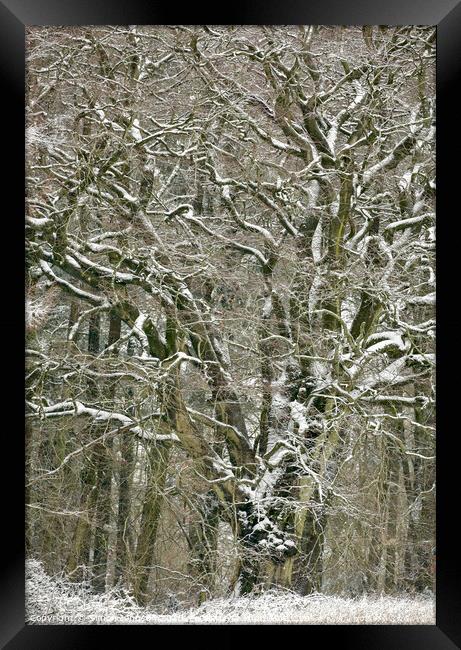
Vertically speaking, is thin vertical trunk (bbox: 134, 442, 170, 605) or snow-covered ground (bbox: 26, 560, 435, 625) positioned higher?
thin vertical trunk (bbox: 134, 442, 170, 605)

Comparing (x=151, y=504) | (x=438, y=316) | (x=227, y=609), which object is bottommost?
(x=227, y=609)

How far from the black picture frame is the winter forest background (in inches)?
8.3

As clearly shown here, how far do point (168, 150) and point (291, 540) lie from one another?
1780 millimetres

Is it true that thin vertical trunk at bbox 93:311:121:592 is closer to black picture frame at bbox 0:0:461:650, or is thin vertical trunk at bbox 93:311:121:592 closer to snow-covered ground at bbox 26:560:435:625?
snow-covered ground at bbox 26:560:435:625

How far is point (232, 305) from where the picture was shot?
2.73 meters

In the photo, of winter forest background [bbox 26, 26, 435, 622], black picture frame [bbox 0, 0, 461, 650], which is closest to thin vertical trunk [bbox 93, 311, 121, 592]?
winter forest background [bbox 26, 26, 435, 622]

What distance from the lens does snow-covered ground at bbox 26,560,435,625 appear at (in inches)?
97.7

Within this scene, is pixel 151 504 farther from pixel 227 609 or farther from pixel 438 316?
pixel 438 316

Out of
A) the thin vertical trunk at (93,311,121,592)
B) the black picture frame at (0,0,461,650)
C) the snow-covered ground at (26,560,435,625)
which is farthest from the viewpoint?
the thin vertical trunk at (93,311,121,592)

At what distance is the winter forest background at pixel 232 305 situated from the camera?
2615 mm

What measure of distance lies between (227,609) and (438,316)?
1485 mm

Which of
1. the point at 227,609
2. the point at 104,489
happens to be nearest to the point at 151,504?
the point at 104,489
